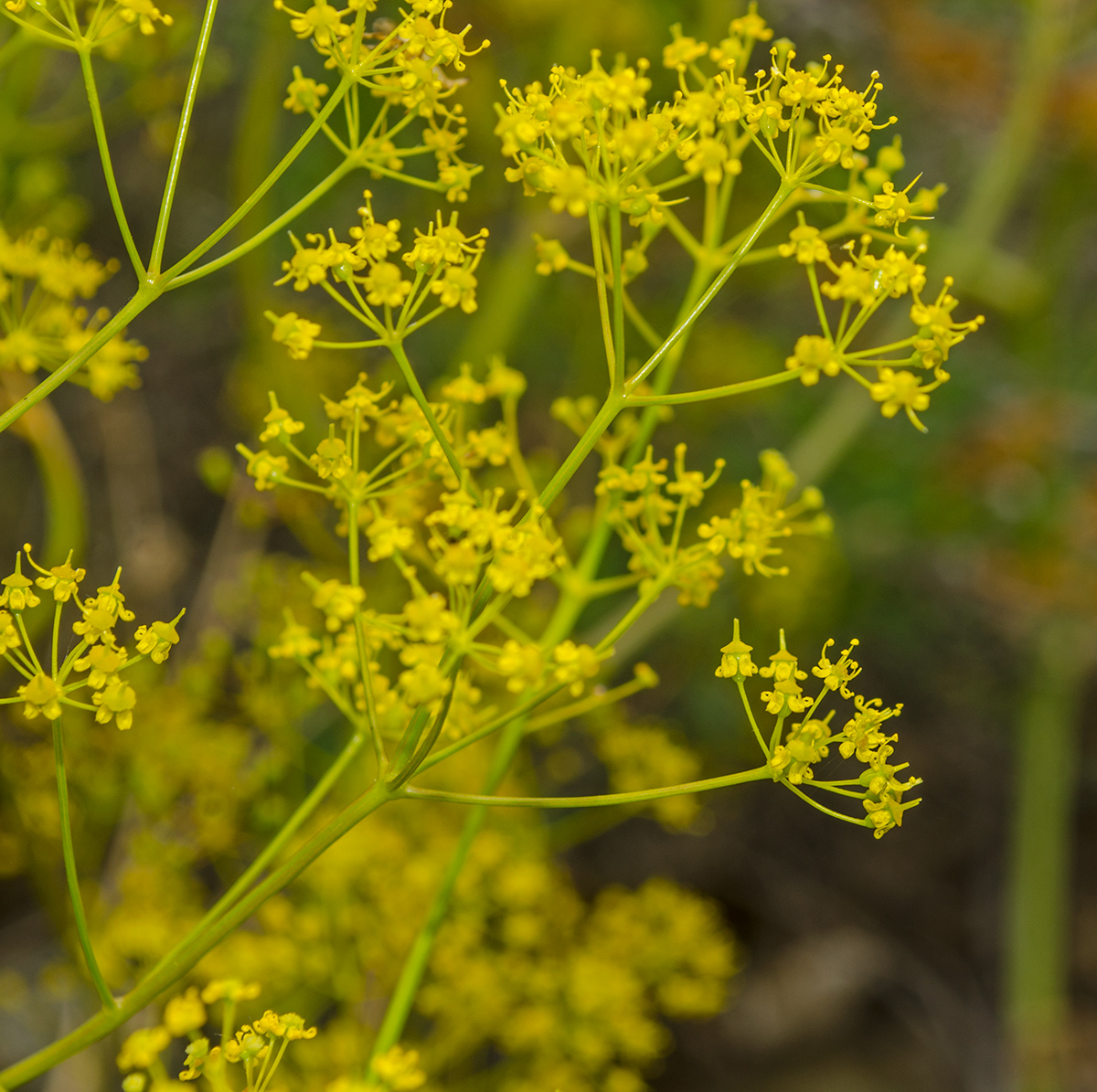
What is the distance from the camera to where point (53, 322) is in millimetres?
936

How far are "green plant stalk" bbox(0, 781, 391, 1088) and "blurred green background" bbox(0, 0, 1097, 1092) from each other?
4.41ft

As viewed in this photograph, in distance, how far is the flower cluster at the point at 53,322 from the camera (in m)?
0.90

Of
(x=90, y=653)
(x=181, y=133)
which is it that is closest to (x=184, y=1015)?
(x=90, y=653)

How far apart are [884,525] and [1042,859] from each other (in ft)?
2.74

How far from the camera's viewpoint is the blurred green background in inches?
86.6

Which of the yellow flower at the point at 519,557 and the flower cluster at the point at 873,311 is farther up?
the flower cluster at the point at 873,311

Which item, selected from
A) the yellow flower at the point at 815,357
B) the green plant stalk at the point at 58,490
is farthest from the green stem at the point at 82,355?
the green plant stalk at the point at 58,490

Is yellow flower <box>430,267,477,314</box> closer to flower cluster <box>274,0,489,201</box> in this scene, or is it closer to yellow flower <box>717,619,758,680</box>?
flower cluster <box>274,0,489,201</box>

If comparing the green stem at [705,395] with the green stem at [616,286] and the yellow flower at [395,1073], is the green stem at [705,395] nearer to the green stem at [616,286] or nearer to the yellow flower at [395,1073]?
the green stem at [616,286]

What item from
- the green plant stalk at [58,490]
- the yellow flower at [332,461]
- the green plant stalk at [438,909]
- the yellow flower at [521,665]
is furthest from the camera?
the green plant stalk at [58,490]

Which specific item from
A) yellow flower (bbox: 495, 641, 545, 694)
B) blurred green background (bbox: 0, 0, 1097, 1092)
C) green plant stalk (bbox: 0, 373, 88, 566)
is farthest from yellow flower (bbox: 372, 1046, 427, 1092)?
blurred green background (bbox: 0, 0, 1097, 1092)

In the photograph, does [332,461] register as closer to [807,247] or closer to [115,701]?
[115,701]

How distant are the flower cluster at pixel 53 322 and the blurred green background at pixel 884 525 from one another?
990 mm

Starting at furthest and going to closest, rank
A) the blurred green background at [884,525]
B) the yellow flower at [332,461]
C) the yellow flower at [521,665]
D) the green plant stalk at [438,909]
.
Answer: the blurred green background at [884,525]
the green plant stalk at [438,909]
the yellow flower at [332,461]
the yellow flower at [521,665]
